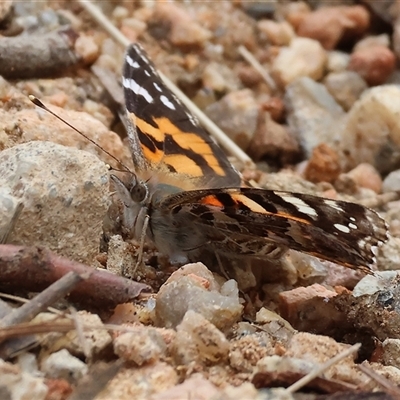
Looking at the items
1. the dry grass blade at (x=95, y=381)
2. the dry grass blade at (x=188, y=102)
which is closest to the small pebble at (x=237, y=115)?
the dry grass blade at (x=188, y=102)

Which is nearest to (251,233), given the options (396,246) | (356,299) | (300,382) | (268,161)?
(356,299)

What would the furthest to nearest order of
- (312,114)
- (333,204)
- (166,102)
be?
(312,114) → (166,102) → (333,204)

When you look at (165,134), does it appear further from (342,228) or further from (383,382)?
(383,382)

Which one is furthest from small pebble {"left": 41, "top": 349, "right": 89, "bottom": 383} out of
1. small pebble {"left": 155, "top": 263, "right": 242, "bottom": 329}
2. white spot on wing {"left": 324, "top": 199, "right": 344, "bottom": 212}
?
white spot on wing {"left": 324, "top": 199, "right": 344, "bottom": 212}

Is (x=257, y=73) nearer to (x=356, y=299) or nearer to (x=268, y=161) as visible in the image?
(x=268, y=161)

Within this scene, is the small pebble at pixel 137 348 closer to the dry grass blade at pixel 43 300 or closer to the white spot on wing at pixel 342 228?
the dry grass blade at pixel 43 300

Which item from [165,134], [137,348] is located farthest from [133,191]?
[137,348]

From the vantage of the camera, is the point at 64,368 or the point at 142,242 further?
the point at 142,242
